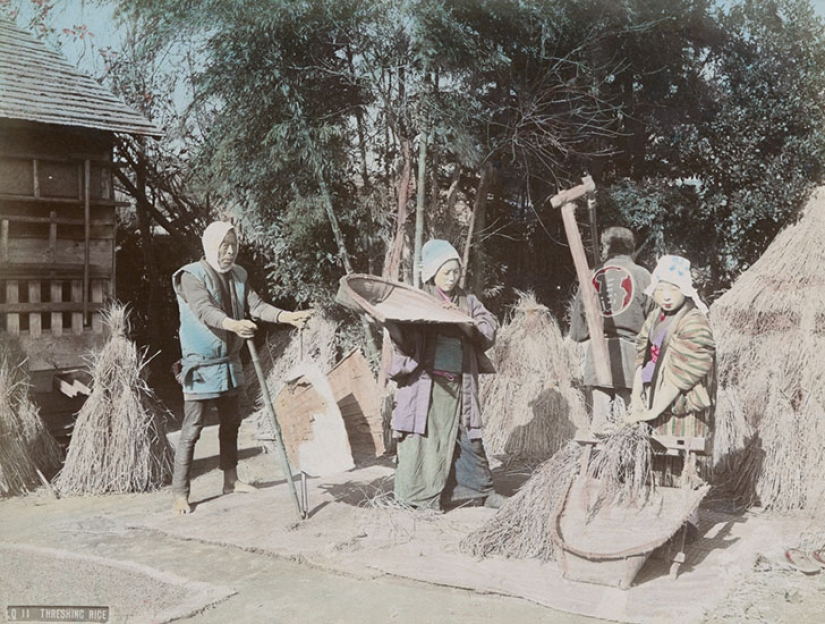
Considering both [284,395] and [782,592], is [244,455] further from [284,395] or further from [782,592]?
[782,592]

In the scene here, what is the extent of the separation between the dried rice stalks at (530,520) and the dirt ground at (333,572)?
111 mm

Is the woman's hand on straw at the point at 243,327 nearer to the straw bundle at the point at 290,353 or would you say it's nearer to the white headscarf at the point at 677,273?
the white headscarf at the point at 677,273

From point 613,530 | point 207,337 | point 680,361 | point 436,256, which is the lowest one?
point 613,530

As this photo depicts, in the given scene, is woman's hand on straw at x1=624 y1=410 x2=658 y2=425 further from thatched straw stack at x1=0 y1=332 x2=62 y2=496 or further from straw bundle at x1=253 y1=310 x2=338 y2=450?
straw bundle at x1=253 y1=310 x2=338 y2=450

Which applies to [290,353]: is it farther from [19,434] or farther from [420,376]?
[420,376]

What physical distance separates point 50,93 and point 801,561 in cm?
642

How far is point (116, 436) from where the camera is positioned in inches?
227

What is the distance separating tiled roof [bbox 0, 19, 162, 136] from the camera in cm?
636

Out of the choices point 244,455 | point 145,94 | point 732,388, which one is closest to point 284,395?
point 244,455

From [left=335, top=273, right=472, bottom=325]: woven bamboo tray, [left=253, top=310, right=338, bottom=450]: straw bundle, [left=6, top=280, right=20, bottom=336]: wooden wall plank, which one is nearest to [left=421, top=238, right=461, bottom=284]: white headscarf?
[left=335, top=273, right=472, bottom=325]: woven bamboo tray

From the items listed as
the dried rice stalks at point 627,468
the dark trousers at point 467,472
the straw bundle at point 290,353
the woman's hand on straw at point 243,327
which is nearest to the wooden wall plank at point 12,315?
the straw bundle at point 290,353

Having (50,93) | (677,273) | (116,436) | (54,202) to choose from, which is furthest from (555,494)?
(50,93)

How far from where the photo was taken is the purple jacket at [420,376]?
4930 mm

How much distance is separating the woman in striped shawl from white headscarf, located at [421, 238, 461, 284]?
125 cm
